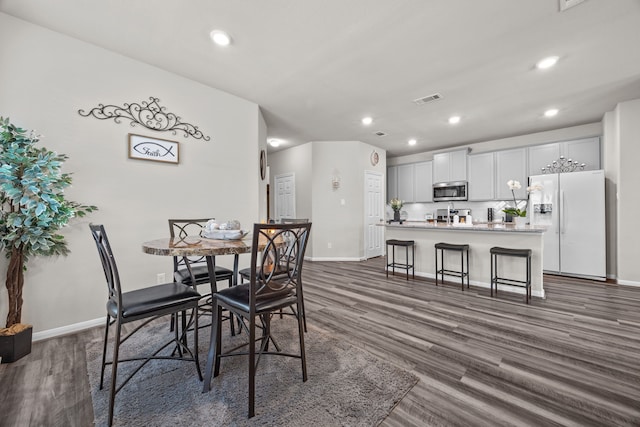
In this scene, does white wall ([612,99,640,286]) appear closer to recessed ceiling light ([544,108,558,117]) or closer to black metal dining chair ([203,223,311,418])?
recessed ceiling light ([544,108,558,117])

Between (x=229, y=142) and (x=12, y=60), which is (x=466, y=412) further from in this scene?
(x=12, y=60)

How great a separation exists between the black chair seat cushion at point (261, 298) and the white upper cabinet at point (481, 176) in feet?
18.0

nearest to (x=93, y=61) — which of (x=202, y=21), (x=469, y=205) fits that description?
(x=202, y=21)

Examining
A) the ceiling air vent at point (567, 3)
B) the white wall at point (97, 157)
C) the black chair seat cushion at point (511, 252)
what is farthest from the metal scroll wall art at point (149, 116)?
the black chair seat cushion at point (511, 252)

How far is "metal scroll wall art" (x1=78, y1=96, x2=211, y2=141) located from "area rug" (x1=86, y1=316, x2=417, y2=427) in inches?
83.2

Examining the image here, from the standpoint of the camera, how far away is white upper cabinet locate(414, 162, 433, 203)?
6.50 metres

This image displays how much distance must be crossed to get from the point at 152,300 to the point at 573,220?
5669 millimetres

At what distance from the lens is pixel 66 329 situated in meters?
2.37

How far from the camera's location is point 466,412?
1.41 m

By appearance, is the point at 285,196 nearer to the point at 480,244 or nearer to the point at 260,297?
the point at 480,244

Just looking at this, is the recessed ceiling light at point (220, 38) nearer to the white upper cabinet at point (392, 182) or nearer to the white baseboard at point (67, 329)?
the white baseboard at point (67, 329)

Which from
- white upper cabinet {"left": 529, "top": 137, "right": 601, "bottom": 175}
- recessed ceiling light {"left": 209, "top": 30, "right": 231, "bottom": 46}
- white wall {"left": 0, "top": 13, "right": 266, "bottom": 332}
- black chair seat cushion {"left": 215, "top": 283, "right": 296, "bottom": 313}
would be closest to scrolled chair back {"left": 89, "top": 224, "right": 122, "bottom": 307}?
black chair seat cushion {"left": 215, "top": 283, "right": 296, "bottom": 313}

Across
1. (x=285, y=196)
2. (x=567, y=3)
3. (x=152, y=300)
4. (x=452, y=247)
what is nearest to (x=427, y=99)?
(x=567, y=3)

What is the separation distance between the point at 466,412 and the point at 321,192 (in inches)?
186
